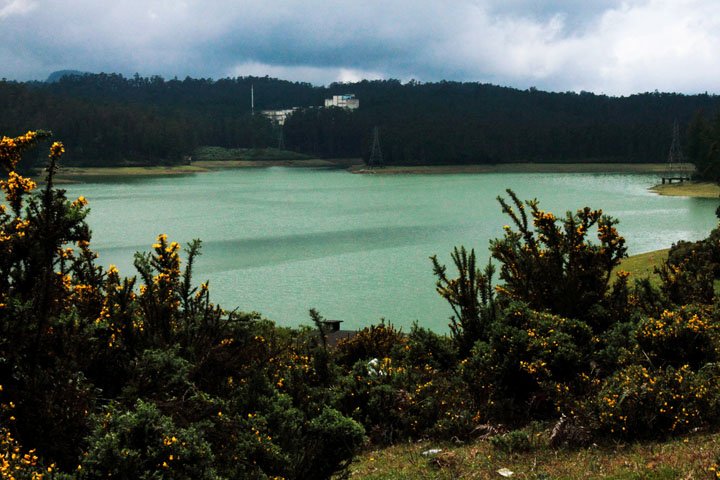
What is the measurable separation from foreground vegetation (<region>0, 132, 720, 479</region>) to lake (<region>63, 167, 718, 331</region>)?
1257cm

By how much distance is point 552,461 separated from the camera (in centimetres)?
825

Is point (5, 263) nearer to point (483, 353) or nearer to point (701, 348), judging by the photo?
point (483, 353)

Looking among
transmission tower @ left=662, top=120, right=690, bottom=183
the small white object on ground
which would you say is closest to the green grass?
the small white object on ground

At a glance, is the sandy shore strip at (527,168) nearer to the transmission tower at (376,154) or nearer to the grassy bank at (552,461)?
the transmission tower at (376,154)

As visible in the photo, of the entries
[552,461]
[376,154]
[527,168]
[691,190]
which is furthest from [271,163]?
[552,461]

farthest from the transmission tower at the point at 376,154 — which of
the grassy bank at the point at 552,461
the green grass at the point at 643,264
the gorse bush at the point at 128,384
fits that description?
the grassy bank at the point at 552,461

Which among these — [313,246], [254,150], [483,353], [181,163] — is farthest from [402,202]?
[254,150]

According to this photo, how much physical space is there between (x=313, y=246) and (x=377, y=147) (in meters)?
113

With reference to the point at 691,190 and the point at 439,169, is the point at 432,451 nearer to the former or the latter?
the point at 691,190

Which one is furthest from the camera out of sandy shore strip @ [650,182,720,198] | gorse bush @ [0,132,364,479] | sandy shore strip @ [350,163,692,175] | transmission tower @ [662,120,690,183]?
sandy shore strip @ [350,163,692,175]

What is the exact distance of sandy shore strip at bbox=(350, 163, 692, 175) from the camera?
135125 mm

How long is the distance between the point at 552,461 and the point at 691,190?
255 ft

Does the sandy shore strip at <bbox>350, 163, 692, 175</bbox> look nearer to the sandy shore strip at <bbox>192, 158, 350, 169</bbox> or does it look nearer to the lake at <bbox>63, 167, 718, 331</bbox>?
the sandy shore strip at <bbox>192, 158, 350, 169</bbox>

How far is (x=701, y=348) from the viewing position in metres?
10.3
